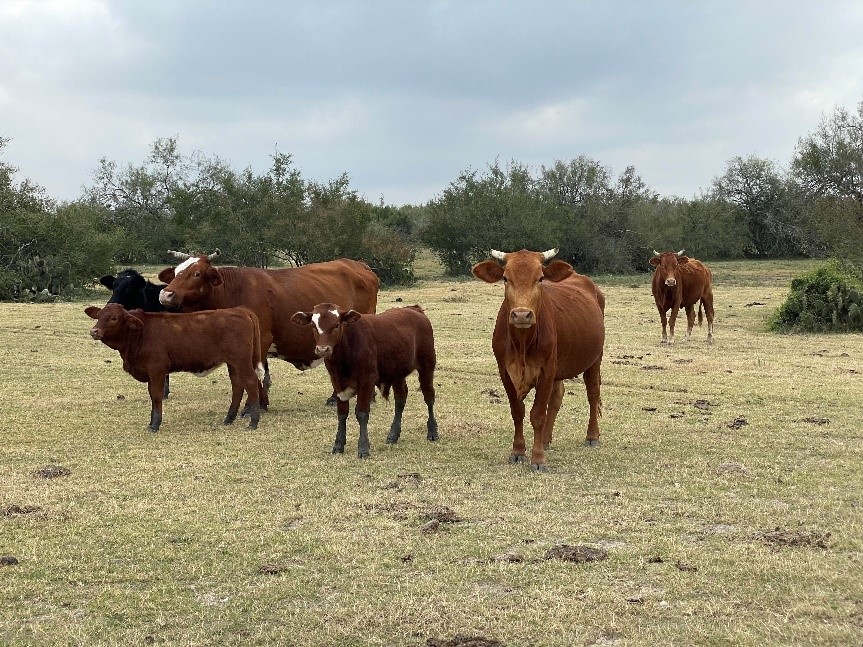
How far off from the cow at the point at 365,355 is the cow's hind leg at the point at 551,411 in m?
1.18

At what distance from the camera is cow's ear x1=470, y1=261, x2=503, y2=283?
767 cm

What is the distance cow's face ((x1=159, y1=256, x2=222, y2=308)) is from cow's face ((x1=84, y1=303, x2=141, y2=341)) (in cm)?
86

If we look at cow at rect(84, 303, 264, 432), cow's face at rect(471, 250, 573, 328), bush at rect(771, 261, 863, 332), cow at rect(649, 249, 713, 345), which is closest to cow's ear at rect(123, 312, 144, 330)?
cow at rect(84, 303, 264, 432)

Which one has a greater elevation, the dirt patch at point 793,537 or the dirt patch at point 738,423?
the dirt patch at point 738,423

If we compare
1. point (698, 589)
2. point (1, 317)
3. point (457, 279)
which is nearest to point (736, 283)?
point (457, 279)

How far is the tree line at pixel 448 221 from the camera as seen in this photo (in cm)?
2866

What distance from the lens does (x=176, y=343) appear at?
9.17 metres

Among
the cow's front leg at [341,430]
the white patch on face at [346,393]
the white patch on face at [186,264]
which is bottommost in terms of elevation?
the cow's front leg at [341,430]

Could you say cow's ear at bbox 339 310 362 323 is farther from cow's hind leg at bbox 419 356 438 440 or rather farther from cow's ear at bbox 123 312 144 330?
cow's ear at bbox 123 312 144 330

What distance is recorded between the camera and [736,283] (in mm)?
32438

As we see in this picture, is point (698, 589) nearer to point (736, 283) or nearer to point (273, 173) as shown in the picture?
point (736, 283)

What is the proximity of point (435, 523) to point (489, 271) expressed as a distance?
8.97 feet

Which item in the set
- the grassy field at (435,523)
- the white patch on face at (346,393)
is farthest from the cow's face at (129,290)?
the white patch on face at (346,393)

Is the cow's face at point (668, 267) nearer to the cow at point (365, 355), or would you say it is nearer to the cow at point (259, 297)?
the cow at point (259, 297)
